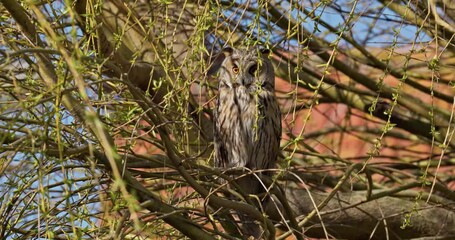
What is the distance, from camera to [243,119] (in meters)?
4.09

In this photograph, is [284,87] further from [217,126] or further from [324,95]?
[217,126]

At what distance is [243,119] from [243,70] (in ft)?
0.76

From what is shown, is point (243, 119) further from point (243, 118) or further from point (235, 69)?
point (235, 69)

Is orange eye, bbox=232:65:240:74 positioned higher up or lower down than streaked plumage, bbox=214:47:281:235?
higher up

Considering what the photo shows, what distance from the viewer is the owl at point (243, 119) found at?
4082 millimetres

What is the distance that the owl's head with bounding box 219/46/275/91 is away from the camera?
4.04 metres

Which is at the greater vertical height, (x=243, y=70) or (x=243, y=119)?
(x=243, y=70)

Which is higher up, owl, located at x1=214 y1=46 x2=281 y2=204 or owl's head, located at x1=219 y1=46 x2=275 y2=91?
owl's head, located at x1=219 y1=46 x2=275 y2=91

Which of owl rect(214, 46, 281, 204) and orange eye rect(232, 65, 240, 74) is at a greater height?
orange eye rect(232, 65, 240, 74)

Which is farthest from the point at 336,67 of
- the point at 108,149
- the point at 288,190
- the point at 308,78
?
the point at 108,149

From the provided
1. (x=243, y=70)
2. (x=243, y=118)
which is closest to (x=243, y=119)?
(x=243, y=118)

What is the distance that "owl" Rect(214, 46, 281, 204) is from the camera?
408cm

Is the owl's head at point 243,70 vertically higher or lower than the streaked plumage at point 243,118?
higher

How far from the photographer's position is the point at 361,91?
14.5 feet
